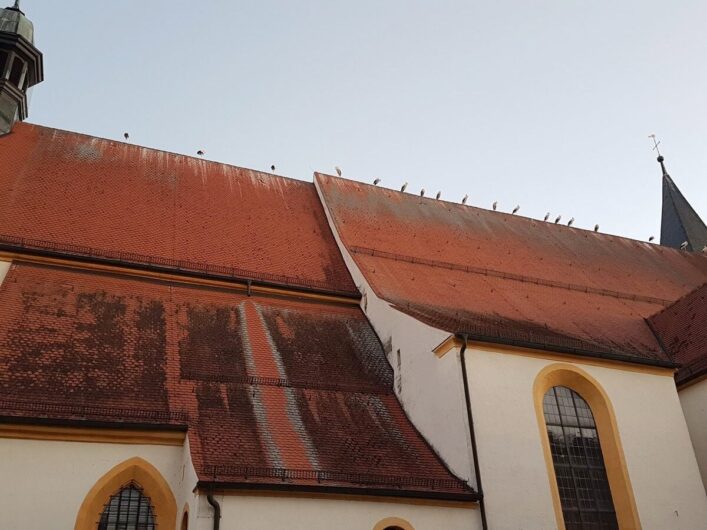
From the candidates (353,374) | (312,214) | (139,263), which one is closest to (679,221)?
(312,214)

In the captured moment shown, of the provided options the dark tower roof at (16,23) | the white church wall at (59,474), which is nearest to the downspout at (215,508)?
the white church wall at (59,474)

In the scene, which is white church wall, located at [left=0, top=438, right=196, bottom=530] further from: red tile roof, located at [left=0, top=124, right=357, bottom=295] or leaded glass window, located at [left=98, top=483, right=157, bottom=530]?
red tile roof, located at [left=0, top=124, right=357, bottom=295]

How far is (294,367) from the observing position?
1019 cm

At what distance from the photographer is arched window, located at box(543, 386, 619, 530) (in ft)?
31.1

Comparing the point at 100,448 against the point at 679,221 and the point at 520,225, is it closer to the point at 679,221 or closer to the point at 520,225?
the point at 520,225

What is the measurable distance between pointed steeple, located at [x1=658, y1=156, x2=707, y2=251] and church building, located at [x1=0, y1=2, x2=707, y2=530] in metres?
10.0

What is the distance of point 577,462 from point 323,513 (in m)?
4.21

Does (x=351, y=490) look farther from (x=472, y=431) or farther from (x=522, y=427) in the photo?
(x=522, y=427)

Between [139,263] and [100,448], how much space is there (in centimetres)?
407

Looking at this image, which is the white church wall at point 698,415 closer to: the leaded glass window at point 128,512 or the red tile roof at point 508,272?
the red tile roof at point 508,272

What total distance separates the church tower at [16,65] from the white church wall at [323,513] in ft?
32.9

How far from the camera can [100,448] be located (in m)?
8.16

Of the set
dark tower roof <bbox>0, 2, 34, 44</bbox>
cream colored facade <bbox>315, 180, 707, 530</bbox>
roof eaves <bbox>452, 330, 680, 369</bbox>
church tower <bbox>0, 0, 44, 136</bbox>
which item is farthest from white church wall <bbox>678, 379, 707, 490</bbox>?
dark tower roof <bbox>0, 2, 34, 44</bbox>

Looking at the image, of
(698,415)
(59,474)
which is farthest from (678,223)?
(59,474)
